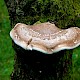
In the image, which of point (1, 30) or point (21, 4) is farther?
point (1, 30)

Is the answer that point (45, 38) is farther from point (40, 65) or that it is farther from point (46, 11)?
point (46, 11)

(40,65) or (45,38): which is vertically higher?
(45,38)

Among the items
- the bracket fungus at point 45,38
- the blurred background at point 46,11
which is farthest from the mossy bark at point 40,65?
the blurred background at point 46,11

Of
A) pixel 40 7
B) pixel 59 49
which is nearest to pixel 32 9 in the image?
pixel 40 7

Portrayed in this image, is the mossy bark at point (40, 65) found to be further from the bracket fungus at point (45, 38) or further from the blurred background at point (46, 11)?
the blurred background at point (46, 11)

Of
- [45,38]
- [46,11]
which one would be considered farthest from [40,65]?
[46,11]

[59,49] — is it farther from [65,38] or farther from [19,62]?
[19,62]
